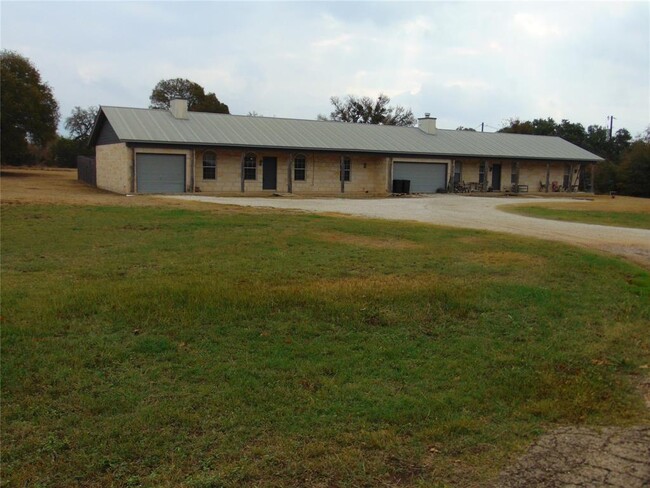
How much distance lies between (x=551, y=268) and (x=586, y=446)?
6.21 m

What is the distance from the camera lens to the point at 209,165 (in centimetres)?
3422

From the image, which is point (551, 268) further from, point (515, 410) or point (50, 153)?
point (50, 153)

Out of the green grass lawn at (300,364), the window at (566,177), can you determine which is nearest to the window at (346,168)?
the window at (566,177)

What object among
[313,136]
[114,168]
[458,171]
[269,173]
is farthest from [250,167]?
[458,171]

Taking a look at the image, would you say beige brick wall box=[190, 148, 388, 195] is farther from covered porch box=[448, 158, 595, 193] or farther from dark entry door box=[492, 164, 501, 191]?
dark entry door box=[492, 164, 501, 191]

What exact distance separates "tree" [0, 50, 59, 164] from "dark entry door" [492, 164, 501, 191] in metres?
32.8

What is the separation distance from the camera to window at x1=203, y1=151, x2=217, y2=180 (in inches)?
1340

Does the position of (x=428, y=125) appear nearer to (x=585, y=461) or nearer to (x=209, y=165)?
(x=209, y=165)

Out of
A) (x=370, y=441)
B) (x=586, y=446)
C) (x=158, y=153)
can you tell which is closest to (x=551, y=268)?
(x=586, y=446)

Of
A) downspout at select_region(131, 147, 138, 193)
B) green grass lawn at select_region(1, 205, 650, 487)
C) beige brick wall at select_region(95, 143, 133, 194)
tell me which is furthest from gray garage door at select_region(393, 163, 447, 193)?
green grass lawn at select_region(1, 205, 650, 487)

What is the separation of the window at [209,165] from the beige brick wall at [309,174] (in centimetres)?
17

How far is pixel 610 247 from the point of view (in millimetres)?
13578

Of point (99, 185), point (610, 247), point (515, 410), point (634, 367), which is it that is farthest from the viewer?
point (99, 185)

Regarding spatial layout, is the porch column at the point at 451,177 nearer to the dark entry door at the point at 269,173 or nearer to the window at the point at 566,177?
the window at the point at 566,177
